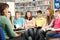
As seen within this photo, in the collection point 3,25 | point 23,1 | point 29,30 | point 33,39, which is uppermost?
point 23,1

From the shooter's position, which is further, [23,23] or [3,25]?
[23,23]

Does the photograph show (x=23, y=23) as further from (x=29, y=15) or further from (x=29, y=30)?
(x=29, y=30)

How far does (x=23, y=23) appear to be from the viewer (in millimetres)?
5102

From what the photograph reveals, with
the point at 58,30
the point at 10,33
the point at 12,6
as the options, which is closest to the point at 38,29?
the point at 58,30

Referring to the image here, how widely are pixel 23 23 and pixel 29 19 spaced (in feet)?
0.86

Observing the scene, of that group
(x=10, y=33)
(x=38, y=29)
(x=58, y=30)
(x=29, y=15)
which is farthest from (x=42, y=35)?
(x=10, y=33)

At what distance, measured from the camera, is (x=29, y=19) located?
5.22 metres

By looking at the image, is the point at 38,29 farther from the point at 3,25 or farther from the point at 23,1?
the point at 23,1

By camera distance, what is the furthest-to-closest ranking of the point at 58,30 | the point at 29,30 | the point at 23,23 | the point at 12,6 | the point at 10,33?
1. the point at 12,6
2. the point at 23,23
3. the point at 29,30
4. the point at 58,30
5. the point at 10,33

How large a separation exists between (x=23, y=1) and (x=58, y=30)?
2866 mm

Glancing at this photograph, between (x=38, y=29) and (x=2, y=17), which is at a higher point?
(x=2, y=17)

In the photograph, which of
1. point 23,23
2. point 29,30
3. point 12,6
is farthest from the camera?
point 12,6

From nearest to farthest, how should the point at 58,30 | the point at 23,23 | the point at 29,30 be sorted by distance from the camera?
the point at 58,30, the point at 29,30, the point at 23,23

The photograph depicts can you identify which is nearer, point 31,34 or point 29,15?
point 31,34
